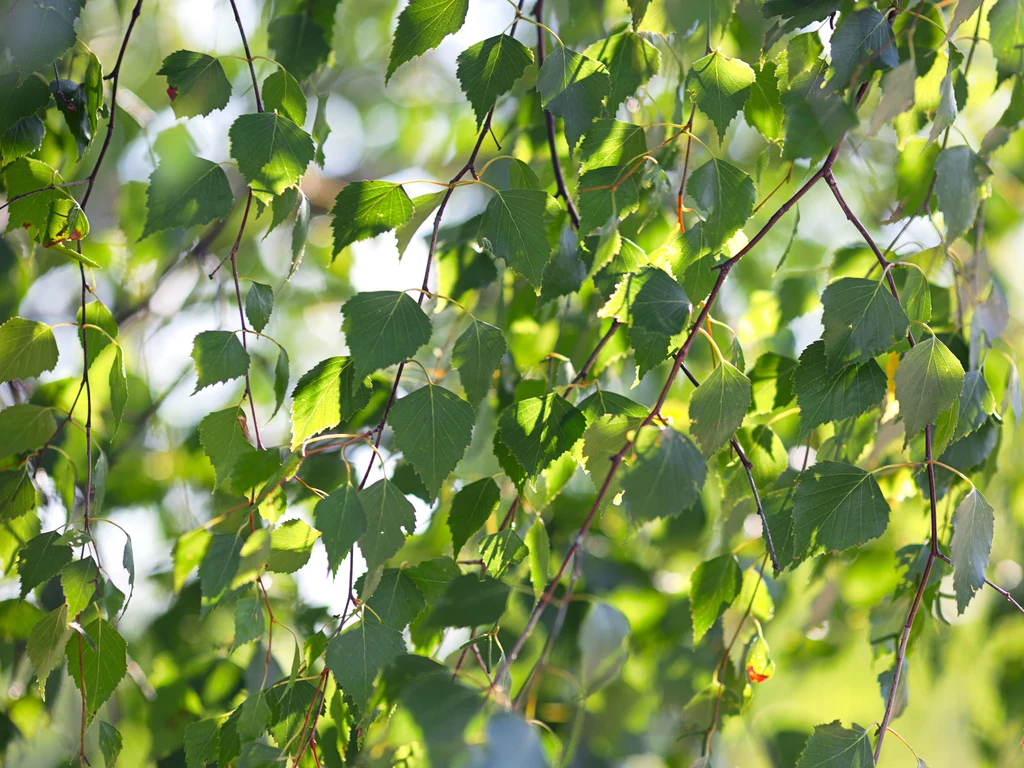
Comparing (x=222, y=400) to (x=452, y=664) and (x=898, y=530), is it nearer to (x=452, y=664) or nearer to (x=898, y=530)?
(x=452, y=664)

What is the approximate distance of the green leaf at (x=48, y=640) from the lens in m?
0.44

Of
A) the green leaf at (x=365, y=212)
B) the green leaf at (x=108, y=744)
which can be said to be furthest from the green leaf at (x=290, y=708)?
the green leaf at (x=365, y=212)

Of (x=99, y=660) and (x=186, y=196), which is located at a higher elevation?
(x=186, y=196)

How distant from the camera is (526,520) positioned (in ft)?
1.87

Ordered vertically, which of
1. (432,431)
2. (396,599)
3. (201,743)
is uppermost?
(432,431)

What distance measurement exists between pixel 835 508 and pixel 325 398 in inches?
10.1

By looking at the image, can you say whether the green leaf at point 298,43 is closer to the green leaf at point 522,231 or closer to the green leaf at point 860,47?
the green leaf at point 522,231

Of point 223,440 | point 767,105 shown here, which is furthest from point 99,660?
point 767,105

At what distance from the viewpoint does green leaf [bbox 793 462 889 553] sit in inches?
16.1

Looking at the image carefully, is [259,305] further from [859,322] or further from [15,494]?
[859,322]

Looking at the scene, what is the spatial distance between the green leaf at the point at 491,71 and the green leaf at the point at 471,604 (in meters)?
0.23

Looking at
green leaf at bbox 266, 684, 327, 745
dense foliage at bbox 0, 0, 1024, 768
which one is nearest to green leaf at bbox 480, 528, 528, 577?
dense foliage at bbox 0, 0, 1024, 768

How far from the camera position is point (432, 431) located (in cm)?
39

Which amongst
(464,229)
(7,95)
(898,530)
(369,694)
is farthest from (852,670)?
(7,95)
